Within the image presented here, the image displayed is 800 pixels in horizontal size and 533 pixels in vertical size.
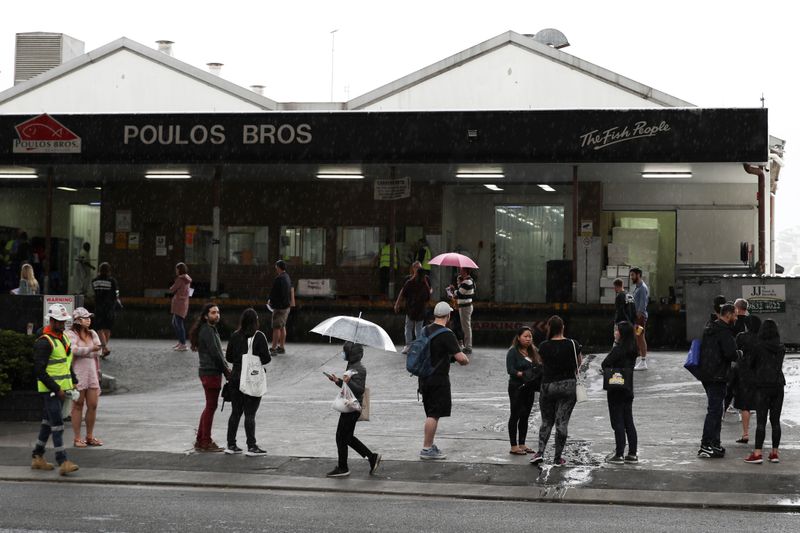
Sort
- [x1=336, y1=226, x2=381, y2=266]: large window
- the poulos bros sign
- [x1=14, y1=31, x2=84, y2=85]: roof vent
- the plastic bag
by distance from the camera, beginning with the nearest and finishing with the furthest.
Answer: the plastic bag
the poulos bros sign
[x1=336, y1=226, x2=381, y2=266]: large window
[x1=14, y1=31, x2=84, y2=85]: roof vent

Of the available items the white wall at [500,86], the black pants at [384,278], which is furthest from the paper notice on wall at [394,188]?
the white wall at [500,86]

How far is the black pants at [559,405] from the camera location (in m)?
11.9

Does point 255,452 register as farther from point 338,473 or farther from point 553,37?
point 553,37

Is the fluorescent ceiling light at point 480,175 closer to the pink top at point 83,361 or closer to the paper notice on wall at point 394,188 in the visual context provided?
the paper notice on wall at point 394,188

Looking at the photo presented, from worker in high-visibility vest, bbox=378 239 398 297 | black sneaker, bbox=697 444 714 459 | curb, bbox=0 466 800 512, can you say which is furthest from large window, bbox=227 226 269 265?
black sneaker, bbox=697 444 714 459

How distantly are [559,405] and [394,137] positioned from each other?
13.0m

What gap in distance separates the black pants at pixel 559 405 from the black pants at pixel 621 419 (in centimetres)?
53

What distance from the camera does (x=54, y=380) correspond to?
11.9m

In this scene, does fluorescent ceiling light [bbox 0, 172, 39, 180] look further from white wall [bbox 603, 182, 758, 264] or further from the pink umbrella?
white wall [bbox 603, 182, 758, 264]

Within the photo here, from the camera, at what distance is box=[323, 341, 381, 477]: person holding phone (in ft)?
38.3

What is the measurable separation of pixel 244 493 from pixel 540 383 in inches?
148

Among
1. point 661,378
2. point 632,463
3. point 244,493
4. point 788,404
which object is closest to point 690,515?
point 632,463

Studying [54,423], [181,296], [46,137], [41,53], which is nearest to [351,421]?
[54,423]

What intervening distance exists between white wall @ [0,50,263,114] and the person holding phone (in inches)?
1072
